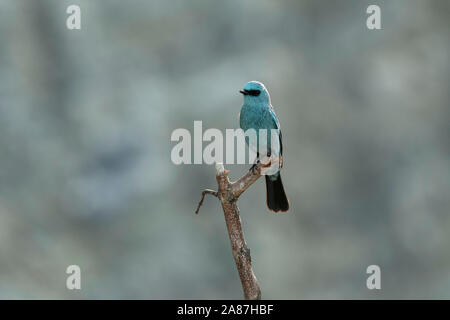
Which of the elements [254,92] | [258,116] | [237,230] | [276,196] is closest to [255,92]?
[254,92]

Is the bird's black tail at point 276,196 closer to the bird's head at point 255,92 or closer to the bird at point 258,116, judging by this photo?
the bird at point 258,116

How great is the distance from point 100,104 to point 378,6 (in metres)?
6.19

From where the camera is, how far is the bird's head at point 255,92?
17.3ft

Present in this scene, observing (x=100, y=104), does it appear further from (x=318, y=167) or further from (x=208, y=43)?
(x=318, y=167)

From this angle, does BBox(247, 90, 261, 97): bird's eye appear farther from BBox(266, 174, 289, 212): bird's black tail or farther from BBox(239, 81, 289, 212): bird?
BBox(266, 174, 289, 212): bird's black tail

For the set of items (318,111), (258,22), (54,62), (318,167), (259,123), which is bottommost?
(259,123)

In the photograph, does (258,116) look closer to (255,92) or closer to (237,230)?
(255,92)

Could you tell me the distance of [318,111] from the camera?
12.4 m

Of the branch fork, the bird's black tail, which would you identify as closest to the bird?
the bird's black tail

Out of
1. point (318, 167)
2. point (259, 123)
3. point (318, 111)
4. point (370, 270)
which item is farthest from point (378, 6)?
point (259, 123)

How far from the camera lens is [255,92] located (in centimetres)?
530

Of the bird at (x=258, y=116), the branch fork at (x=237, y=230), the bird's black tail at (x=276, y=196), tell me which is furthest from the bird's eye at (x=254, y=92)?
the branch fork at (x=237, y=230)

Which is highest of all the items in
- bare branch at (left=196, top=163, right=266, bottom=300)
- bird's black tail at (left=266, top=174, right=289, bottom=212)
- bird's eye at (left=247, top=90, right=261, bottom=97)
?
bird's eye at (left=247, top=90, right=261, bottom=97)

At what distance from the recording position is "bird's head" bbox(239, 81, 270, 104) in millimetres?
5273
